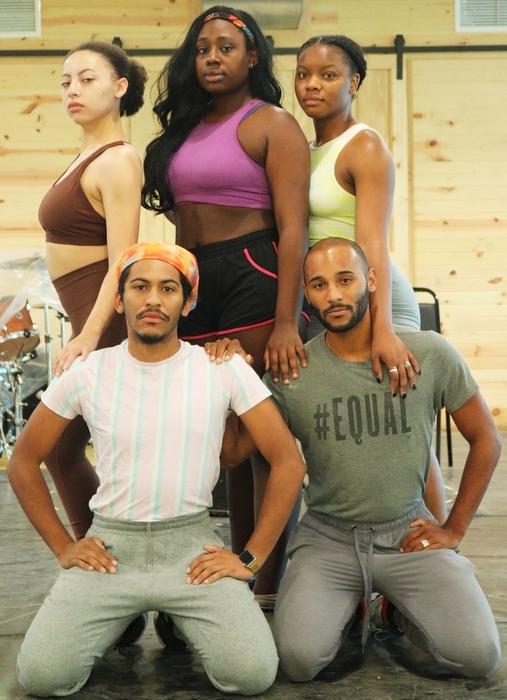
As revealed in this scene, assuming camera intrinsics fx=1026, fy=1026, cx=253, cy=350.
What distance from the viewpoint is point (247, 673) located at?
2.00m

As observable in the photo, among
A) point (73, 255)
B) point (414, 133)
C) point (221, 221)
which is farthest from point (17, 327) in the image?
point (221, 221)

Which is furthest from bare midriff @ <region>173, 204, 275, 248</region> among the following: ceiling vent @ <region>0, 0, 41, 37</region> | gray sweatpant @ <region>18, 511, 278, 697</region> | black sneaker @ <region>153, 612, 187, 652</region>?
ceiling vent @ <region>0, 0, 41, 37</region>

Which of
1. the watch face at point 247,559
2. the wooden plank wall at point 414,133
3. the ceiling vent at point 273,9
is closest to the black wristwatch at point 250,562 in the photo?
the watch face at point 247,559

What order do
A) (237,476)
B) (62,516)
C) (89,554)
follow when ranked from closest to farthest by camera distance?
(89,554)
(237,476)
(62,516)

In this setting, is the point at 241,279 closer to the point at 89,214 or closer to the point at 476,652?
the point at 89,214

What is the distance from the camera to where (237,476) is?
2588 millimetres

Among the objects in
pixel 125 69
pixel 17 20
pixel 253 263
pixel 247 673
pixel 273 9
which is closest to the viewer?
pixel 247 673

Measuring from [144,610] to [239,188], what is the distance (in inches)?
37.4

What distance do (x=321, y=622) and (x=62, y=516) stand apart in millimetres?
2214

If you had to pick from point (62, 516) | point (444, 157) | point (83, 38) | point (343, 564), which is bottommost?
point (62, 516)

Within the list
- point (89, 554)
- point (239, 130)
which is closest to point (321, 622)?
point (89, 554)

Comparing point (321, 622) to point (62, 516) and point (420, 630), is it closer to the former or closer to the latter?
point (420, 630)

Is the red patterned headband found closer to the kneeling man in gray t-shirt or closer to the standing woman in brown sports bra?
the standing woman in brown sports bra

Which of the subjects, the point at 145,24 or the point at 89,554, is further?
the point at 145,24
